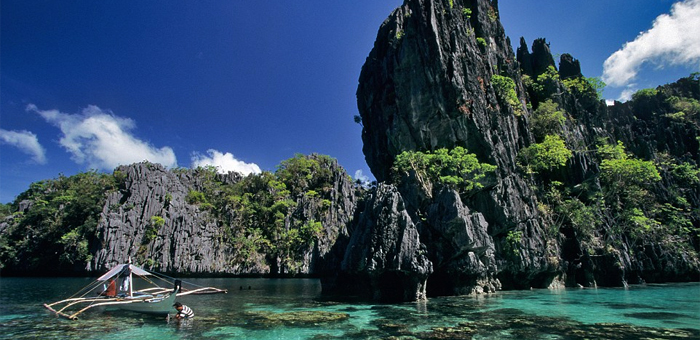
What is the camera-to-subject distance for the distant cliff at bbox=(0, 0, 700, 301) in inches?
918

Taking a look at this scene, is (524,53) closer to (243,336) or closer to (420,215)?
(420,215)

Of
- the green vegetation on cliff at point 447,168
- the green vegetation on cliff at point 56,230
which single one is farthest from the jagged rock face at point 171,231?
the green vegetation on cliff at point 447,168

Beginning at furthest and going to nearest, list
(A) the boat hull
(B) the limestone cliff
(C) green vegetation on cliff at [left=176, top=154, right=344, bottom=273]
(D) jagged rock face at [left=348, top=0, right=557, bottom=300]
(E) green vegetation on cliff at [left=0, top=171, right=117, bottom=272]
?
(C) green vegetation on cliff at [left=176, top=154, right=344, bottom=273], (E) green vegetation on cliff at [left=0, top=171, right=117, bottom=272], (D) jagged rock face at [left=348, top=0, right=557, bottom=300], (B) the limestone cliff, (A) the boat hull

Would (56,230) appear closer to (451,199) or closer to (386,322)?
(451,199)

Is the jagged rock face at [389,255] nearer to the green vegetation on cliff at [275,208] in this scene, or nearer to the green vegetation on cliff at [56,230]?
the green vegetation on cliff at [275,208]

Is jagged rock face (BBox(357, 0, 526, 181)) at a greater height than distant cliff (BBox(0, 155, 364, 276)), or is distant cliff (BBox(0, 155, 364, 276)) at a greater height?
jagged rock face (BBox(357, 0, 526, 181))

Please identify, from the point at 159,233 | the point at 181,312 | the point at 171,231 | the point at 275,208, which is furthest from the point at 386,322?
the point at 159,233

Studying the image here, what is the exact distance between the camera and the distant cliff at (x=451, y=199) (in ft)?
76.5

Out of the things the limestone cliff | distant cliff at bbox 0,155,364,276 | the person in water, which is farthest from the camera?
distant cliff at bbox 0,155,364,276

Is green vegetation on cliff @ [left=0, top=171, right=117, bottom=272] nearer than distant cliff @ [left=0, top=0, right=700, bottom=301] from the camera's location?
No

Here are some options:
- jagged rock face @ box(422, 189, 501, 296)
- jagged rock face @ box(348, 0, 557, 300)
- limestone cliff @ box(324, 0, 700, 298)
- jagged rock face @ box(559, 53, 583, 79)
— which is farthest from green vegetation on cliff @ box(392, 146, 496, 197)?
jagged rock face @ box(559, 53, 583, 79)

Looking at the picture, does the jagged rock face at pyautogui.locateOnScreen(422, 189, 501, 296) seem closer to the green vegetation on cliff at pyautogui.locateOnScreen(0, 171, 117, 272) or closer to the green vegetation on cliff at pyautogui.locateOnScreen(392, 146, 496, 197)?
the green vegetation on cliff at pyautogui.locateOnScreen(392, 146, 496, 197)

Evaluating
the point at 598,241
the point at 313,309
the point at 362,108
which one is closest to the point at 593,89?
the point at 598,241

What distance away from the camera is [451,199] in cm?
2288
